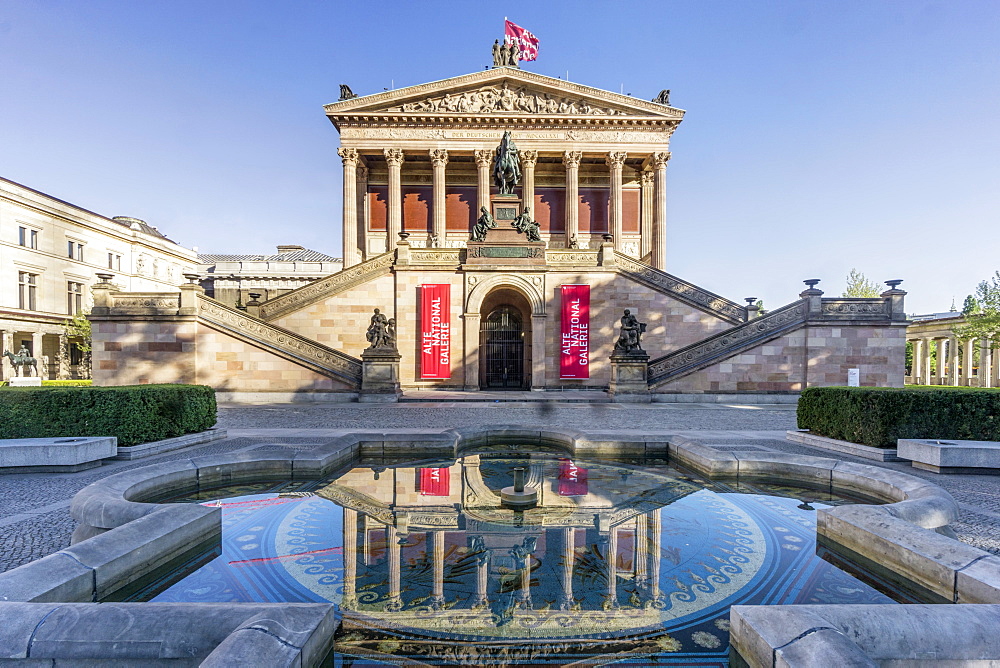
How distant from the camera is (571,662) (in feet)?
9.98

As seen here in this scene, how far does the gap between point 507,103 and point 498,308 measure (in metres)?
20.5

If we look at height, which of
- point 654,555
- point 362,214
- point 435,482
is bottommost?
point 435,482

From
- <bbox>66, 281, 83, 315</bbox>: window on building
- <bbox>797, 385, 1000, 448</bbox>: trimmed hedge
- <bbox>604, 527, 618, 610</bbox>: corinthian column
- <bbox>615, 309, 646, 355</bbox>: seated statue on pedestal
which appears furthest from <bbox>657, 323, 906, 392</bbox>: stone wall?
<bbox>66, 281, 83, 315</bbox>: window on building

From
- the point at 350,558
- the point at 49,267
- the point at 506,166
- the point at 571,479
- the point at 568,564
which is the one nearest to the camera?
the point at 568,564

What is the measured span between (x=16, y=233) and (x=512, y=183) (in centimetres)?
4645

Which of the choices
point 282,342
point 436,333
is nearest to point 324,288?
point 282,342

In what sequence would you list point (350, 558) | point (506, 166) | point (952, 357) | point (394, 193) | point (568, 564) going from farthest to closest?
1. point (952, 357)
2. point (394, 193)
3. point (506, 166)
4. point (350, 558)
5. point (568, 564)

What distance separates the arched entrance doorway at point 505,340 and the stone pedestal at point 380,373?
290 inches

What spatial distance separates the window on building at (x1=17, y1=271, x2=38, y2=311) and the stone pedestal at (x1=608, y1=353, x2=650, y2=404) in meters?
53.0

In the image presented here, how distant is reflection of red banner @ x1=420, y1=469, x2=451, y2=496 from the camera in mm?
6664

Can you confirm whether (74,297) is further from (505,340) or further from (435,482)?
(435,482)

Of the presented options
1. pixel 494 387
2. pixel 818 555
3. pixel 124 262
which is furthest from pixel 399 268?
pixel 124 262

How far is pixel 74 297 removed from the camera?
153ft

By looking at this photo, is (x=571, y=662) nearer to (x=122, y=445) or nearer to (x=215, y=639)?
(x=215, y=639)
